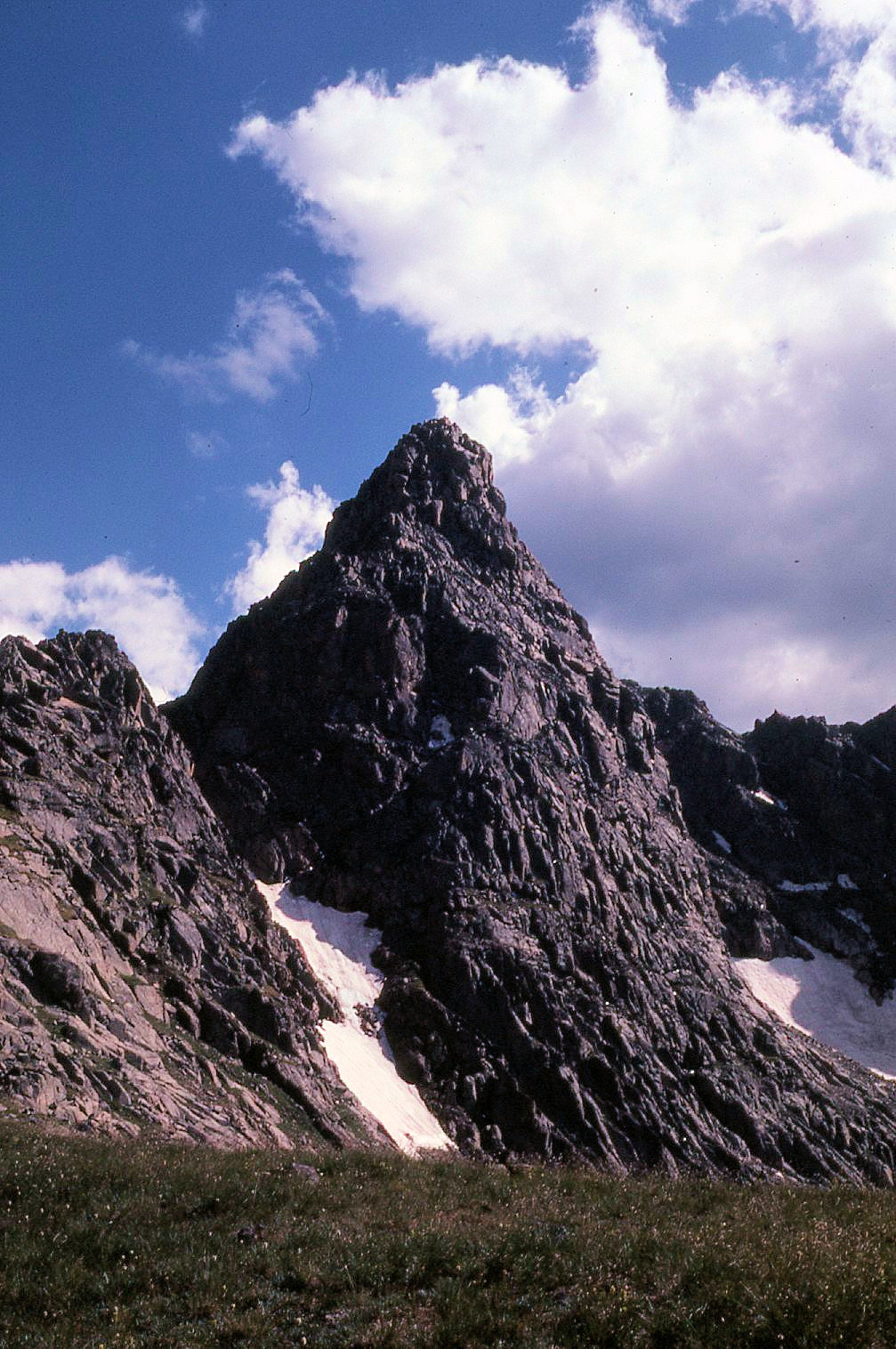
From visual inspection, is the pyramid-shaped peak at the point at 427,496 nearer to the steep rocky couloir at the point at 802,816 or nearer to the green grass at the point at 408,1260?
the steep rocky couloir at the point at 802,816

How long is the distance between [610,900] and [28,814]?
2055 inches

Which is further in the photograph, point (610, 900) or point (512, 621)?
point (512, 621)

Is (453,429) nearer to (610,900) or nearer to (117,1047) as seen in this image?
(610,900)

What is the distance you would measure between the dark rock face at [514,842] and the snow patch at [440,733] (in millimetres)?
202

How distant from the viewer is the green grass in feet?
42.1

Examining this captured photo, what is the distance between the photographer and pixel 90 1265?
14641 millimetres

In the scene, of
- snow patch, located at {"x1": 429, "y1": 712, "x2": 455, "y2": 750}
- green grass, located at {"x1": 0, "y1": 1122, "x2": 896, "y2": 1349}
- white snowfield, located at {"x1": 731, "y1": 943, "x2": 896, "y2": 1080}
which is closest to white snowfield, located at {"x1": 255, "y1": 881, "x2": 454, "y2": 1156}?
snow patch, located at {"x1": 429, "y1": 712, "x2": 455, "y2": 750}

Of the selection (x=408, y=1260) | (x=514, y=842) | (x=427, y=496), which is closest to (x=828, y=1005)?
(x=514, y=842)

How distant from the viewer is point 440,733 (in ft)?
306

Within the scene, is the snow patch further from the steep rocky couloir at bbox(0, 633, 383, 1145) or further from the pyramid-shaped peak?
the pyramid-shaped peak

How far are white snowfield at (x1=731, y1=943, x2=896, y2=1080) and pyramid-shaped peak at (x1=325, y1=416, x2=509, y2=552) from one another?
196 ft

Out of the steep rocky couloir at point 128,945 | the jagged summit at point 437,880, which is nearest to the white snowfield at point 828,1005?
the jagged summit at point 437,880

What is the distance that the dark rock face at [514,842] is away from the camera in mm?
67250

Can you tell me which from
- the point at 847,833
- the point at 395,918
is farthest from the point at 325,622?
the point at 847,833
